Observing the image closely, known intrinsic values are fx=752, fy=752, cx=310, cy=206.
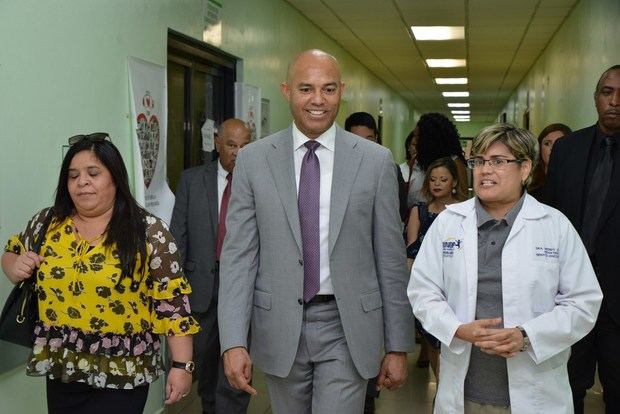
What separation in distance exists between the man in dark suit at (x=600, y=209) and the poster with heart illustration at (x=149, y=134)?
6.90 feet

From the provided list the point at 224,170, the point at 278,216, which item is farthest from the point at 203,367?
the point at 278,216

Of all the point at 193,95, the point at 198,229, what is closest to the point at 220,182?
the point at 198,229

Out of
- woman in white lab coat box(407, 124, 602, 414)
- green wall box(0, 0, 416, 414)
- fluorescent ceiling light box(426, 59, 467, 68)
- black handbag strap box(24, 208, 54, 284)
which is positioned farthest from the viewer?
fluorescent ceiling light box(426, 59, 467, 68)

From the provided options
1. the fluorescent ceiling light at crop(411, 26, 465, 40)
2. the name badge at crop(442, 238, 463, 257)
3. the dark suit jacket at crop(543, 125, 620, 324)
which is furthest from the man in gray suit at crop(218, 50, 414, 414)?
the fluorescent ceiling light at crop(411, 26, 465, 40)

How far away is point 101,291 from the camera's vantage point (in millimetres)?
2367

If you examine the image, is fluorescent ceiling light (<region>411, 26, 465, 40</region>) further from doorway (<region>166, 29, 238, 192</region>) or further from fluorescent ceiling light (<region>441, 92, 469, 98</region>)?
fluorescent ceiling light (<region>441, 92, 469, 98</region>)

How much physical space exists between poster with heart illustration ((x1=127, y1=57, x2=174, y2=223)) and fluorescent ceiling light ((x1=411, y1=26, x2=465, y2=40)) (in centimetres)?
526

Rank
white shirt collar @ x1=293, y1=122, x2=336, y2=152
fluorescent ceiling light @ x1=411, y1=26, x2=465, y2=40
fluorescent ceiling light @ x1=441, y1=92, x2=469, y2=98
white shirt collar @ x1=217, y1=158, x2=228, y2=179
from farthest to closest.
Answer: fluorescent ceiling light @ x1=441, y1=92, x2=469, y2=98 < fluorescent ceiling light @ x1=411, y1=26, x2=465, y2=40 < white shirt collar @ x1=217, y1=158, x2=228, y2=179 < white shirt collar @ x1=293, y1=122, x2=336, y2=152

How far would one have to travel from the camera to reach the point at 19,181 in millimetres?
2955

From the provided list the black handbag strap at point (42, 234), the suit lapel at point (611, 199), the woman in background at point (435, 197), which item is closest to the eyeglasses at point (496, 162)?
the suit lapel at point (611, 199)

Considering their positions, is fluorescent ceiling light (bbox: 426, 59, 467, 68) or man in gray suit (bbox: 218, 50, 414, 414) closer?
man in gray suit (bbox: 218, 50, 414, 414)

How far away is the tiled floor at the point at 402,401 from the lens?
4.62 meters

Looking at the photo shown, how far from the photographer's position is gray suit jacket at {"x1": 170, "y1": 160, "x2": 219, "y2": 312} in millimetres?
3982

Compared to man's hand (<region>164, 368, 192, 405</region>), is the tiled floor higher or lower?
lower
